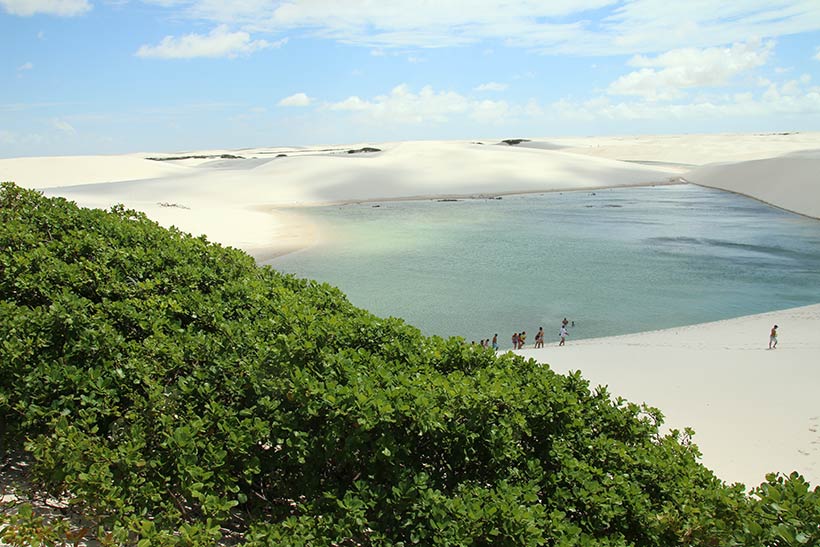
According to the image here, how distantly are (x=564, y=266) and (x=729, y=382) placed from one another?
1239 centimetres

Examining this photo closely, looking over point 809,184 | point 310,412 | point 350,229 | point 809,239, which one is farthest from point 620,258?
point 809,184

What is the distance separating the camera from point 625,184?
59406mm

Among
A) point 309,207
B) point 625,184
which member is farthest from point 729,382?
point 625,184

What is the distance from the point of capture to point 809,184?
138ft

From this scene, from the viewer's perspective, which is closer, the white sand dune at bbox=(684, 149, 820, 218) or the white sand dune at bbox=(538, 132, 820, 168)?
the white sand dune at bbox=(684, 149, 820, 218)

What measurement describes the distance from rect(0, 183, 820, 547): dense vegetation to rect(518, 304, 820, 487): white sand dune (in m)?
4.61

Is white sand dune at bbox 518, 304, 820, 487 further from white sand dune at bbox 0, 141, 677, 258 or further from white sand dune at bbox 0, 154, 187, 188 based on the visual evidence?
white sand dune at bbox 0, 154, 187, 188

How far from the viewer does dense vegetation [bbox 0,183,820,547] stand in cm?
320

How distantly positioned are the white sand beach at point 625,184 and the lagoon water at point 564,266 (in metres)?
1.77

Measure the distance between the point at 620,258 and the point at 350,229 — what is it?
13.5 meters

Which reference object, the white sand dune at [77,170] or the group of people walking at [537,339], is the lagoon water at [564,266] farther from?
the white sand dune at [77,170]

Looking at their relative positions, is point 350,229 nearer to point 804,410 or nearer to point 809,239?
point 809,239

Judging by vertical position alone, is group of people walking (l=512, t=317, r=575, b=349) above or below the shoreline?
below

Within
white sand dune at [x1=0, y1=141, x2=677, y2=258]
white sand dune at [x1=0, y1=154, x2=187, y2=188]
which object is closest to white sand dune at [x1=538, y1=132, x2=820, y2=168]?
white sand dune at [x1=0, y1=141, x2=677, y2=258]
